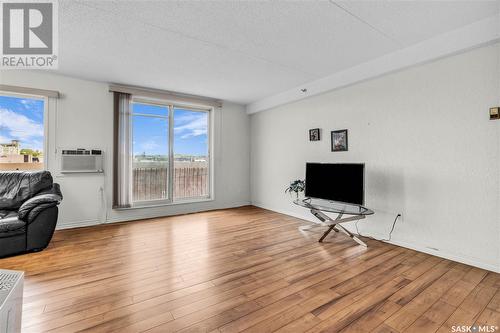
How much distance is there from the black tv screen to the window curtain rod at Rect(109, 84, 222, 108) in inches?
111

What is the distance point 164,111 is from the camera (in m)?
5.00

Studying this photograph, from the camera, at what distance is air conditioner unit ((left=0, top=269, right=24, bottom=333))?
2.69 feet

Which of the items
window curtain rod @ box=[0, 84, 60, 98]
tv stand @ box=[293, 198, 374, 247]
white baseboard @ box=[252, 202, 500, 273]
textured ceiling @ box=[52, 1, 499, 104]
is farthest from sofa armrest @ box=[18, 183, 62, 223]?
white baseboard @ box=[252, 202, 500, 273]

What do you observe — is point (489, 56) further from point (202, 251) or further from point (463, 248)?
point (202, 251)

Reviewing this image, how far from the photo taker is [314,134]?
4359mm

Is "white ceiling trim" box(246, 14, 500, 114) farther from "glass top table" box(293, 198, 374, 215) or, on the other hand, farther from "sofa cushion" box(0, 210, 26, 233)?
"sofa cushion" box(0, 210, 26, 233)

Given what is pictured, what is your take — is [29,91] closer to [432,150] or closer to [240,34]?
[240,34]

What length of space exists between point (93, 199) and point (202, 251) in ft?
8.53

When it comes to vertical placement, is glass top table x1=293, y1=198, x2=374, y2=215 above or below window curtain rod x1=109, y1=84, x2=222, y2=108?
below

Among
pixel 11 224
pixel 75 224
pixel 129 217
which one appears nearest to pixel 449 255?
pixel 129 217

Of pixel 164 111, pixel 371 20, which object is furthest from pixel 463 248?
pixel 164 111

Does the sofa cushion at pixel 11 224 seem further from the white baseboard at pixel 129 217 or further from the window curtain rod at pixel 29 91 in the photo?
the window curtain rod at pixel 29 91

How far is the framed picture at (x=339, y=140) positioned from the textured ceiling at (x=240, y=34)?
1.01m

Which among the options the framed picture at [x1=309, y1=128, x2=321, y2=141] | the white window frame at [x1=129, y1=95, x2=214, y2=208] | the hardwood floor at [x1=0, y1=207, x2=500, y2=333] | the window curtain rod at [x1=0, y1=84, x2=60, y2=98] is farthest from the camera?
the white window frame at [x1=129, y1=95, x2=214, y2=208]
